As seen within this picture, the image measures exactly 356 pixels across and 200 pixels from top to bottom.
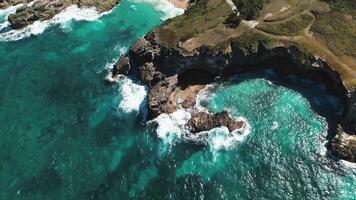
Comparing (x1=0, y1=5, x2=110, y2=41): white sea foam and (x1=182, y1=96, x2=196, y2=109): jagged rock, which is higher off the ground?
(x1=182, y1=96, x2=196, y2=109): jagged rock

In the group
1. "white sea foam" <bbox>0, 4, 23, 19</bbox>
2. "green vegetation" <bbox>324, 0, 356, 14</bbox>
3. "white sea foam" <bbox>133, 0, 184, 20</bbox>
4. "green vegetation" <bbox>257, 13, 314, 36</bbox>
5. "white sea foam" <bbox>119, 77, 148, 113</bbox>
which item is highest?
"green vegetation" <bbox>324, 0, 356, 14</bbox>

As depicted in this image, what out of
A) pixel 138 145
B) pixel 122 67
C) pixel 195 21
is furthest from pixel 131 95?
pixel 195 21

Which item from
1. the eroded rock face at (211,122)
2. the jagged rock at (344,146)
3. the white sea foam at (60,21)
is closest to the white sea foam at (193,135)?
the eroded rock face at (211,122)

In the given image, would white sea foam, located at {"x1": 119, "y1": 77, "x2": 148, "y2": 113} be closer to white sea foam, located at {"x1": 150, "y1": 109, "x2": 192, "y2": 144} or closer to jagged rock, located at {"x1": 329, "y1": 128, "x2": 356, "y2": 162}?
white sea foam, located at {"x1": 150, "y1": 109, "x2": 192, "y2": 144}

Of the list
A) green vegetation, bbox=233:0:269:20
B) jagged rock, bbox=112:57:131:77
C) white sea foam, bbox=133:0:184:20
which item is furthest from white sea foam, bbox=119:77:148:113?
green vegetation, bbox=233:0:269:20

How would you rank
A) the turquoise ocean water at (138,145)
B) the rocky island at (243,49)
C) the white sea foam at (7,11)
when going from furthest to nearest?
the white sea foam at (7,11) < the rocky island at (243,49) < the turquoise ocean water at (138,145)

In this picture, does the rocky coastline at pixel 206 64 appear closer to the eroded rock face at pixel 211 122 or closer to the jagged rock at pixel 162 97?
the jagged rock at pixel 162 97
